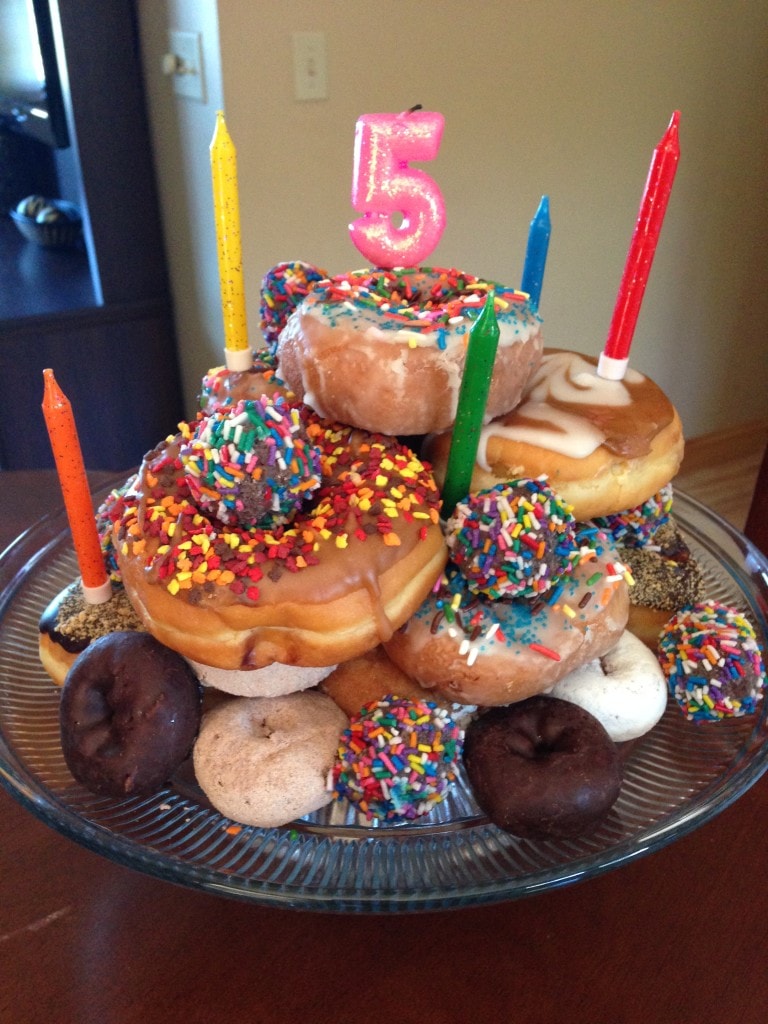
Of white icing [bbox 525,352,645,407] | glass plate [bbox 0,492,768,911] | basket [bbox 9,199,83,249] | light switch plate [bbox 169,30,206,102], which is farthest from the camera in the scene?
basket [bbox 9,199,83,249]

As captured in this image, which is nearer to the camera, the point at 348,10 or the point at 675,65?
the point at 348,10

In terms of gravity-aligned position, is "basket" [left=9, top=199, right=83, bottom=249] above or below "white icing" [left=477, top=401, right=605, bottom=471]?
below

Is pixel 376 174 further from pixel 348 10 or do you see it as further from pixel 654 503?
pixel 348 10

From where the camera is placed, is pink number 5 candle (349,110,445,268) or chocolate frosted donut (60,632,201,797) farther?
pink number 5 candle (349,110,445,268)

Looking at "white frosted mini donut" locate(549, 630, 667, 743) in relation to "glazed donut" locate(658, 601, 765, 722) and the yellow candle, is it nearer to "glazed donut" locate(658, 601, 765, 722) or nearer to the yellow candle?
"glazed donut" locate(658, 601, 765, 722)

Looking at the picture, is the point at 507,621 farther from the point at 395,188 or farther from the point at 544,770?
the point at 395,188

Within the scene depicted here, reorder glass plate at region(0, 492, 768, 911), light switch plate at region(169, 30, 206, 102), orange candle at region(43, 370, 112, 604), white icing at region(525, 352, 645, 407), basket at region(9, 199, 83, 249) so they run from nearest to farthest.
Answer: glass plate at region(0, 492, 768, 911) → orange candle at region(43, 370, 112, 604) → white icing at region(525, 352, 645, 407) → light switch plate at region(169, 30, 206, 102) → basket at region(9, 199, 83, 249)

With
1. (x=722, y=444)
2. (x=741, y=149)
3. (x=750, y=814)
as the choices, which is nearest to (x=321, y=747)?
(x=750, y=814)

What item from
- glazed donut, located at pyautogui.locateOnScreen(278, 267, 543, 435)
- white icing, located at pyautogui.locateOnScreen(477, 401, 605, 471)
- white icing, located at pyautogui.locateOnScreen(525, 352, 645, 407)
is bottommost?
white icing, located at pyautogui.locateOnScreen(477, 401, 605, 471)

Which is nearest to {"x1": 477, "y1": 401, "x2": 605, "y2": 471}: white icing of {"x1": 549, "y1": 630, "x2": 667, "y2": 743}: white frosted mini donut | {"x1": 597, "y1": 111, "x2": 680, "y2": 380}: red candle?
{"x1": 597, "y1": 111, "x2": 680, "y2": 380}: red candle
